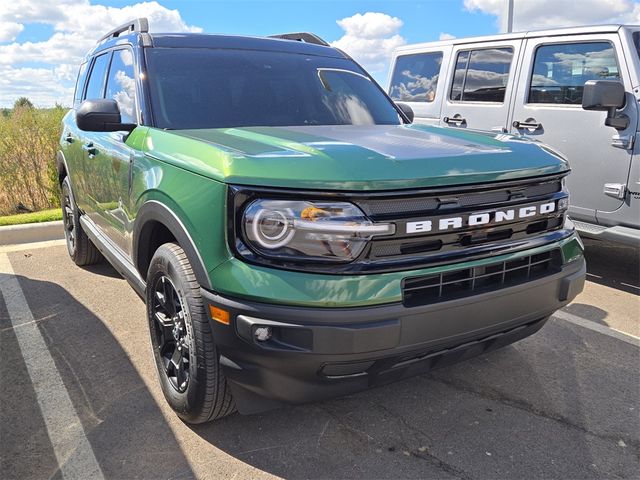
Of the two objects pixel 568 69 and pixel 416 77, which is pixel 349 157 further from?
pixel 416 77

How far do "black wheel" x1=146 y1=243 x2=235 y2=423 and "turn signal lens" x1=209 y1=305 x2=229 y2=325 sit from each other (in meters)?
0.09

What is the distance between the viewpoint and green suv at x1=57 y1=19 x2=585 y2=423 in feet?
6.70

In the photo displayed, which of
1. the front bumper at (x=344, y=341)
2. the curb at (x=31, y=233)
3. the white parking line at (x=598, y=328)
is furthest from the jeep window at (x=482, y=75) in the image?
the curb at (x=31, y=233)

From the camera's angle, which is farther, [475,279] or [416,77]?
[416,77]

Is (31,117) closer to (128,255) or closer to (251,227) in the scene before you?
(128,255)

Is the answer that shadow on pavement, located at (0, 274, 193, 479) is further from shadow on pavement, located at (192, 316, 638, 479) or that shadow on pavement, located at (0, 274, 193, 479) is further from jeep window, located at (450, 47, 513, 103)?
jeep window, located at (450, 47, 513, 103)

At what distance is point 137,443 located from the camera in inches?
101

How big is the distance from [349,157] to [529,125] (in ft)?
12.5

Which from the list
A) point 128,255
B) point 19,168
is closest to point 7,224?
point 19,168

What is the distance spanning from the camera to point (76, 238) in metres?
5.14

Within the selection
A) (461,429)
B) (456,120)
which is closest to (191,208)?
(461,429)

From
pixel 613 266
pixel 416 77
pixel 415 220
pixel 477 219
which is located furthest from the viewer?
pixel 416 77

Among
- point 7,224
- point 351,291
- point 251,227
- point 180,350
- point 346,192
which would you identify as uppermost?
point 346,192

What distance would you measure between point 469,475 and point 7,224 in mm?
6452
